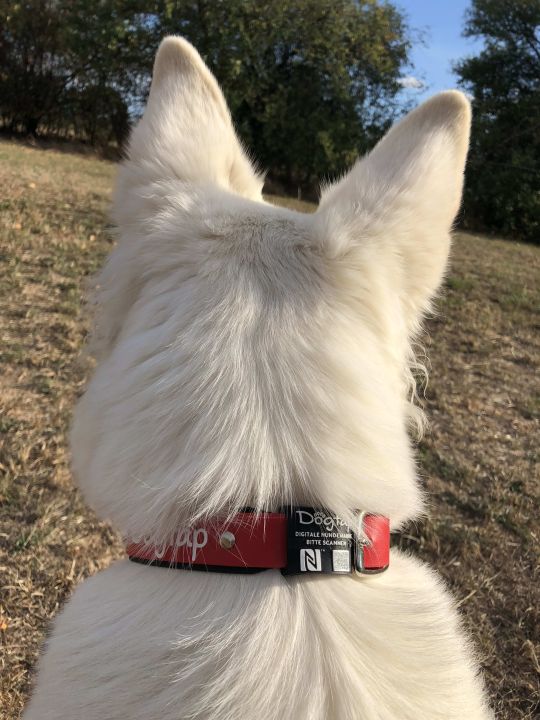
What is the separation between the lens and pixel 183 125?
67.1 inches

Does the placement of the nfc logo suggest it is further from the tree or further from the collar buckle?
the tree

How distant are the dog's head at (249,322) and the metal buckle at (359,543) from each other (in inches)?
1.5

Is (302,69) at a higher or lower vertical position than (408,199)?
higher

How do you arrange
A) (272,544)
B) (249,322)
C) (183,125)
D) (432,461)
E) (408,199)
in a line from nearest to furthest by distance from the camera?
(272,544), (249,322), (408,199), (183,125), (432,461)

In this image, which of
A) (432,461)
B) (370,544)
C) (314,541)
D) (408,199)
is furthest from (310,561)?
(432,461)

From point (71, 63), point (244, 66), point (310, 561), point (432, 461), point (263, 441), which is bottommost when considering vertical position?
point (432, 461)

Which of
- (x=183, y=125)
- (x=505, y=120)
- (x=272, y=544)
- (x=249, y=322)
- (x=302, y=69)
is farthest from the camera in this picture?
(x=302, y=69)

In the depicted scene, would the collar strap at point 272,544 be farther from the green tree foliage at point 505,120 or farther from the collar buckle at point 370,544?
the green tree foliage at point 505,120

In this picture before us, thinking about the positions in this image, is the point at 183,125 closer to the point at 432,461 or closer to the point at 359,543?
the point at 359,543

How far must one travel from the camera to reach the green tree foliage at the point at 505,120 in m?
18.3

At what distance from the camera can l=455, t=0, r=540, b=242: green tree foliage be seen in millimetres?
18312

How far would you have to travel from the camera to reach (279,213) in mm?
1611

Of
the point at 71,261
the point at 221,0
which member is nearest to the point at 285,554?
the point at 71,261

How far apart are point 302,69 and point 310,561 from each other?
2265cm
